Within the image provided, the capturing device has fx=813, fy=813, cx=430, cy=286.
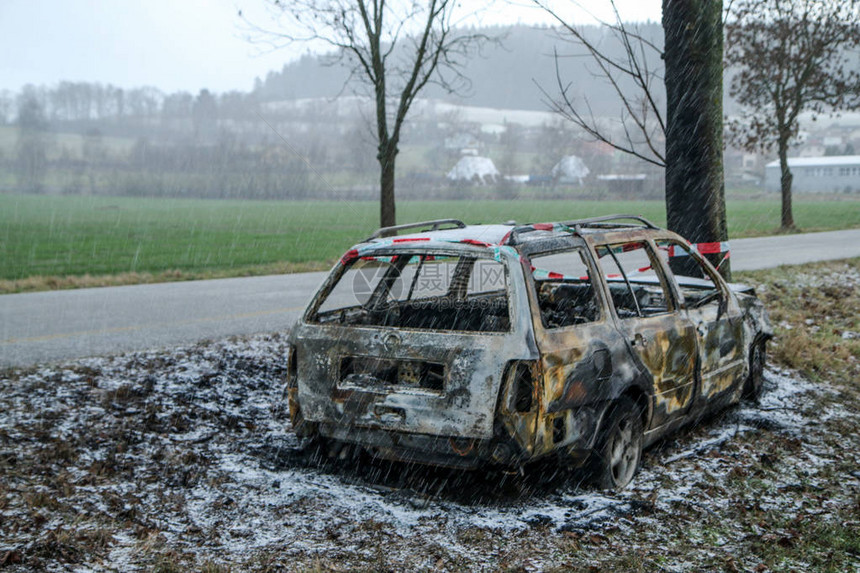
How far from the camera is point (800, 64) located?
27.3 m

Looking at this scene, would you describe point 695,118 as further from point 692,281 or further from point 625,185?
point 625,185

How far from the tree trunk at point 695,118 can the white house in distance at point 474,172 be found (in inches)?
2724

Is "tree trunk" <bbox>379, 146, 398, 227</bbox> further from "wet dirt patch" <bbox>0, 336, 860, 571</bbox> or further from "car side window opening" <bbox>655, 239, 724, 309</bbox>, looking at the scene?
"wet dirt patch" <bbox>0, 336, 860, 571</bbox>

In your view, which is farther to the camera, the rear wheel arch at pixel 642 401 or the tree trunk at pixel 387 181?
the tree trunk at pixel 387 181

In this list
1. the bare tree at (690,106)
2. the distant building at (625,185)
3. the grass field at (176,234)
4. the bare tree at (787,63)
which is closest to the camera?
the bare tree at (690,106)

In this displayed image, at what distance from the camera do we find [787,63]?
2727cm

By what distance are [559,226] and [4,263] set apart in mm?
22384

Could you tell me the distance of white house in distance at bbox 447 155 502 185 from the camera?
78188 mm

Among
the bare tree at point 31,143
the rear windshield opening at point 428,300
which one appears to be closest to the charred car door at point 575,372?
the rear windshield opening at point 428,300

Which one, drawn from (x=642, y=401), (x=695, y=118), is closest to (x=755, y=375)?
(x=642, y=401)

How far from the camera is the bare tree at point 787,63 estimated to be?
2680 centimetres

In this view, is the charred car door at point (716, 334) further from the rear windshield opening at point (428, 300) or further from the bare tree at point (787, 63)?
the bare tree at point (787, 63)

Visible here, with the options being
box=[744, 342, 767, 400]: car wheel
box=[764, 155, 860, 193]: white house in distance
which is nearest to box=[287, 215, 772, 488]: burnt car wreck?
box=[744, 342, 767, 400]: car wheel

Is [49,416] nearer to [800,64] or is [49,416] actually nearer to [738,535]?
[738,535]
